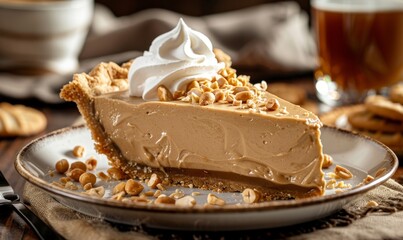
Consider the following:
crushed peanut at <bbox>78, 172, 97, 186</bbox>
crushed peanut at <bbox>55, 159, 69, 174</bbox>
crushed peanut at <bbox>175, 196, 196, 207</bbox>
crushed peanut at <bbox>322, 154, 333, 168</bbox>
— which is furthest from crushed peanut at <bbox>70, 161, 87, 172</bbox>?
crushed peanut at <bbox>322, 154, 333, 168</bbox>

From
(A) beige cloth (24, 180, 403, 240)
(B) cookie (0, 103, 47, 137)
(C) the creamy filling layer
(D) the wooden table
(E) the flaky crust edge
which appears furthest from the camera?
(B) cookie (0, 103, 47, 137)

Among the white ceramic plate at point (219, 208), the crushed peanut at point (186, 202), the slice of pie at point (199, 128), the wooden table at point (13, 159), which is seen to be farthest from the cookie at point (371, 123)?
the crushed peanut at point (186, 202)

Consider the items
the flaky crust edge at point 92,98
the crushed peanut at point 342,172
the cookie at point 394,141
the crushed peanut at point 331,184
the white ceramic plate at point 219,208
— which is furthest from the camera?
the cookie at point 394,141

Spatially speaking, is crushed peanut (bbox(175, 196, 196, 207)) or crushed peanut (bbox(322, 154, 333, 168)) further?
crushed peanut (bbox(322, 154, 333, 168))

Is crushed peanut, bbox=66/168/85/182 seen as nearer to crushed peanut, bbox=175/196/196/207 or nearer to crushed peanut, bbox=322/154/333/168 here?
crushed peanut, bbox=175/196/196/207

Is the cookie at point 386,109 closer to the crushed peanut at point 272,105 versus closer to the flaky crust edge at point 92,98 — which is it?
the crushed peanut at point 272,105

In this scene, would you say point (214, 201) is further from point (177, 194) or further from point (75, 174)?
point (75, 174)

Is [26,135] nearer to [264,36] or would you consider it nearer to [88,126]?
[88,126]

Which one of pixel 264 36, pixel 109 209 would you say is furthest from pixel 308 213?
pixel 264 36
